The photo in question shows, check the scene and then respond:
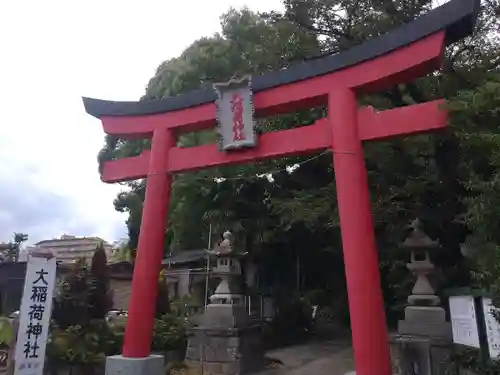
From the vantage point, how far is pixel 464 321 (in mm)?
7184

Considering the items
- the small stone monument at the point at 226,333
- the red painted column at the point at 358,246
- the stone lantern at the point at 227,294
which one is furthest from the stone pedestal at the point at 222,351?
the red painted column at the point at 358,246

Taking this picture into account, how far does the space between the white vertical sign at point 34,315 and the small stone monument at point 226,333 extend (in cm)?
494

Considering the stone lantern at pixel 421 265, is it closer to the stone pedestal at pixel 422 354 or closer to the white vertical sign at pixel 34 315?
the stone pedestal at pixel 422 354

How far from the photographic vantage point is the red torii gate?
23.0ft

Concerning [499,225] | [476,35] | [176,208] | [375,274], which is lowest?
[375,274]

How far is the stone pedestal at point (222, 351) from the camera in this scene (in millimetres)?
11523

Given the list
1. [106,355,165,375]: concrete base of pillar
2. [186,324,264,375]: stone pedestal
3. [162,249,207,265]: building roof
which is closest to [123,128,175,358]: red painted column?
[106,355,165,375]: concrete base of pillar

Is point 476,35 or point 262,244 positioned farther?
point 262,244

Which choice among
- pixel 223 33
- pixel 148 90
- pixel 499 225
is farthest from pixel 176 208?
pixel 499 225

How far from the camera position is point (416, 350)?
9047 millimetres

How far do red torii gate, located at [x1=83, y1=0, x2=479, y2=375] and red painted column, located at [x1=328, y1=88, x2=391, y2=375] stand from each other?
1cm

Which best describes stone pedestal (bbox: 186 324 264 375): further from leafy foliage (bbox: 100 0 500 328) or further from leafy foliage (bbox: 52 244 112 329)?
leafy foliage (bbox: 100 0 500 328)

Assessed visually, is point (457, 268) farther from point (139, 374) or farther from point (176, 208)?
point (176, 208)

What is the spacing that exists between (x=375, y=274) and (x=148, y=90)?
16.8 m
